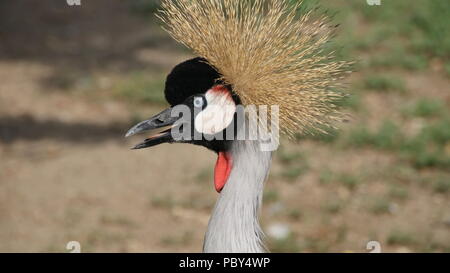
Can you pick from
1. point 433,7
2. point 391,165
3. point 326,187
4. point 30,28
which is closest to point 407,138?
point 391,165

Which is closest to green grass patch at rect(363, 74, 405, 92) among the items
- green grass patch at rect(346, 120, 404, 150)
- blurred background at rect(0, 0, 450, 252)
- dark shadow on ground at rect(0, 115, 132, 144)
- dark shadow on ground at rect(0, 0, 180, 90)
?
blurred background at rect(0, 0, 450, 252)

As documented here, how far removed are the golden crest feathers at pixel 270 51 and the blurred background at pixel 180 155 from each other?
32.3 inches

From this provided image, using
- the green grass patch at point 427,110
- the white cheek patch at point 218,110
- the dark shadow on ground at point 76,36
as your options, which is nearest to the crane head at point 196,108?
the white cheek patch at point 218,110

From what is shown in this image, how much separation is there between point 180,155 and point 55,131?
76 cm

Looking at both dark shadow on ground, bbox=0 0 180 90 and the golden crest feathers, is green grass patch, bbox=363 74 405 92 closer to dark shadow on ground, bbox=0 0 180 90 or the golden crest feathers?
dark shadow on ground, bbox=0 0 180 90

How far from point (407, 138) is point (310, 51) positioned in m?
2.16

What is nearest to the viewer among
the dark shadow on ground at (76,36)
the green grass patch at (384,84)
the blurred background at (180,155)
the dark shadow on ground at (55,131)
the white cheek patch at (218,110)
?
the white cheek patch at (218,110)

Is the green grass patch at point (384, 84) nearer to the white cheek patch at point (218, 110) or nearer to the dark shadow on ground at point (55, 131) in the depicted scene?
the dark shadow on ground at point (55, 131)

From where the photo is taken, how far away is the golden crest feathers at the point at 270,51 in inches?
71.9

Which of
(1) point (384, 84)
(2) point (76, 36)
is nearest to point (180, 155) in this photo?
(1) point (384, 84)

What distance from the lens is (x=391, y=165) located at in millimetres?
3713

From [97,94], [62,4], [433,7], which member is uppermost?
[62,4]
